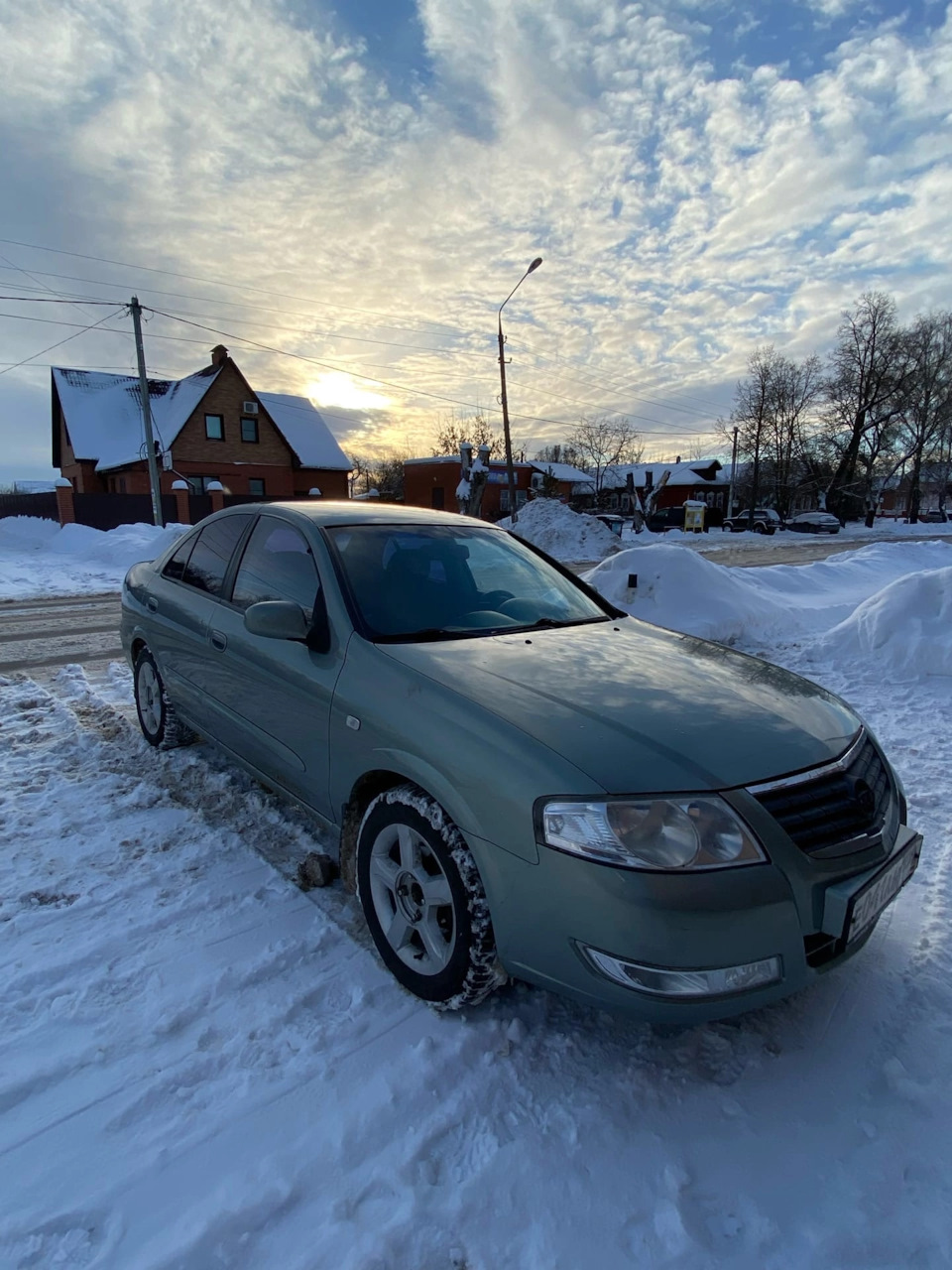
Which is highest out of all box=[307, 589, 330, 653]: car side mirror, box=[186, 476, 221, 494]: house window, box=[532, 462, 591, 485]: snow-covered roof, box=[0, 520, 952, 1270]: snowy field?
box=[532, 462, 591, 485]: snow-covered roof

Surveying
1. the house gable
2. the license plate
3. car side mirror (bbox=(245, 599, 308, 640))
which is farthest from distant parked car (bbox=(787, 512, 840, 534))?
car side mirror (bbox=(245, 599, 308, 640))

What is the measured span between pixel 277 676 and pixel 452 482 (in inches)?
2035

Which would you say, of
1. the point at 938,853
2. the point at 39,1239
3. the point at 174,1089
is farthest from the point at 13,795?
the point at 938,853

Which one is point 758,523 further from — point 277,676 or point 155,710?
point 277,676

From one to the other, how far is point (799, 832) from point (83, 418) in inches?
1562

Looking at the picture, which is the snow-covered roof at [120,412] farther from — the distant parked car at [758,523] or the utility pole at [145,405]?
the distant parked car at [758,523]

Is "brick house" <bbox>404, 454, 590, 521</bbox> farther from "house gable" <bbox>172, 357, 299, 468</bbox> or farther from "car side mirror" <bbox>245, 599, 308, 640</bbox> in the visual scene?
"car side mirror" <bbox>245, 599, 308, 640</bbox>

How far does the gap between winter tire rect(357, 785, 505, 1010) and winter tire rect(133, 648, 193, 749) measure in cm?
225

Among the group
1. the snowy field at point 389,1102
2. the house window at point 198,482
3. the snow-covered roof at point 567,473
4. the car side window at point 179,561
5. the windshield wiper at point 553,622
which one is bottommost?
the snowy field at point 389,1102

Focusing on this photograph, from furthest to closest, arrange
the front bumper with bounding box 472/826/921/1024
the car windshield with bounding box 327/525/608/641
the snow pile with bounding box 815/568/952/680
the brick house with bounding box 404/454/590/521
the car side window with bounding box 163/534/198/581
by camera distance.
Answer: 1. the brick house with bounding box 404/454/590/521
2. the snow pile with bounding box 815/568/952/680
3. the car side window with bounding box 163/534/198/581
4. the car windshield with bounding box 327/525/608/641
5. the front bumper with bounding box 472/826/921/1024

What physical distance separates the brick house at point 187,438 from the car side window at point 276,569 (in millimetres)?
31268

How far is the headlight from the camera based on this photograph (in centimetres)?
175

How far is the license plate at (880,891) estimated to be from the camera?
1872 mm

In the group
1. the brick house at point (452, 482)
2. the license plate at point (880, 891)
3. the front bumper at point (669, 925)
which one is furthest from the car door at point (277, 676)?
the brick house at point (452, 482)
